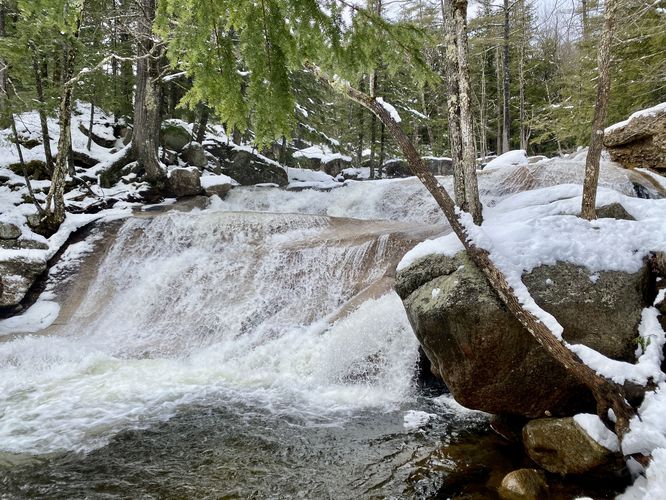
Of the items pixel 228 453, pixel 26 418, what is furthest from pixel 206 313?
pixel 228 453

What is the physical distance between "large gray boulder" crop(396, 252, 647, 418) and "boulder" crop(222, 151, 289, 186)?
618 inches

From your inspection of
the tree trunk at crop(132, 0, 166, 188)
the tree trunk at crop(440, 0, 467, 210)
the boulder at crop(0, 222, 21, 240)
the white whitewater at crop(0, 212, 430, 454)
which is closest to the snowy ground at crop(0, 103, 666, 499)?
the boulder at crop(0, 222, 21, 240)

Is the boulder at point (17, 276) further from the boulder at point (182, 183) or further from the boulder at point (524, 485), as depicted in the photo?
the boulder at point (524, 485)

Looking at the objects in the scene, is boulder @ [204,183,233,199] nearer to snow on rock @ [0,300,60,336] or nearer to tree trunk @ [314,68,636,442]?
snow on rock @ [0,300,60,336]

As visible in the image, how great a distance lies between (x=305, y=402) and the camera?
609 centimetres

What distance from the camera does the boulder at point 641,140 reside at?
10.9m

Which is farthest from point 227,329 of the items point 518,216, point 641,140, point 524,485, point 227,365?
point 641,140

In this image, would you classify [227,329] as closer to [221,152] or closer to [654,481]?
[654,481]

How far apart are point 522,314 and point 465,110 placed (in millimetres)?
2567

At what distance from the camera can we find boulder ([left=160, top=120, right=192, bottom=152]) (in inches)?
738

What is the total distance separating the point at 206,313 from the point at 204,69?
6.06 meters

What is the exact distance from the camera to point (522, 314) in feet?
13.6

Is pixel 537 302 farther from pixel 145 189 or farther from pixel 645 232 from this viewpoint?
pixel 145 189

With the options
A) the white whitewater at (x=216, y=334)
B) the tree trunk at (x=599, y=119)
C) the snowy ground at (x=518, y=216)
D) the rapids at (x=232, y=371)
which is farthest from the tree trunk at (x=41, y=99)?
the tree trunk at (x=599, y=119)
